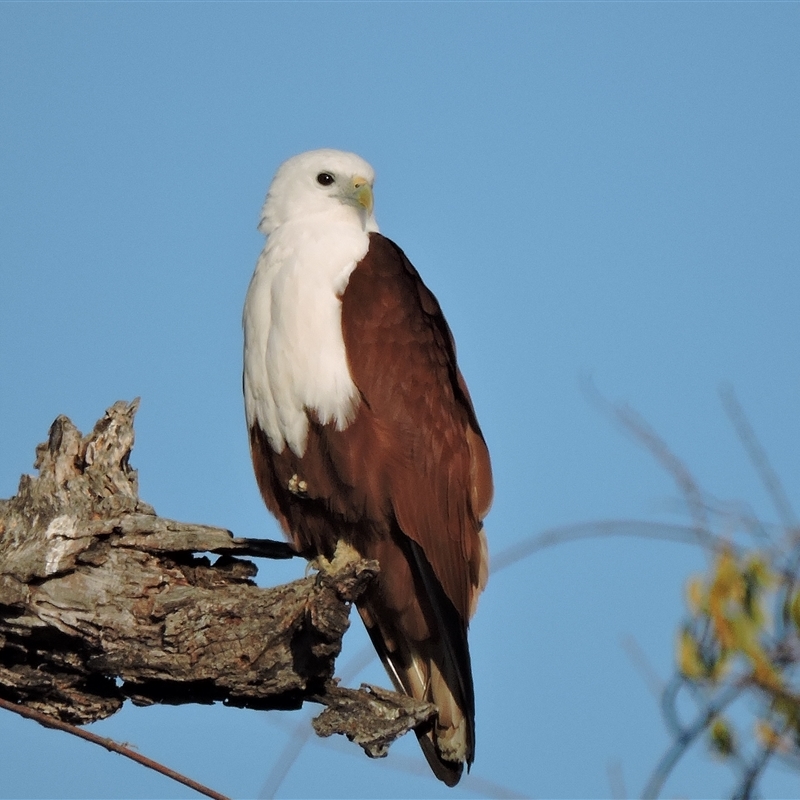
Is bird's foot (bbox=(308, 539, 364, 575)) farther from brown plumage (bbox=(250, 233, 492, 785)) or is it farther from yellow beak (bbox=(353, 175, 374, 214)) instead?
yellow beak (bbox=(353, 175, 374, 214))

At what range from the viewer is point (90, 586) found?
4.30m

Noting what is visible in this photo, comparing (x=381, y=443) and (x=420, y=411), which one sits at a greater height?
(x=420, y=411)

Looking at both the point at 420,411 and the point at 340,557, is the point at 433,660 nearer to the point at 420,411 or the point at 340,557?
the point at 340,557

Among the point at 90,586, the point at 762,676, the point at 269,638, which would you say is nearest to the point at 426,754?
the point at 269,638

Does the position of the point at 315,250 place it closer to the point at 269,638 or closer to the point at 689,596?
the point at 269,638

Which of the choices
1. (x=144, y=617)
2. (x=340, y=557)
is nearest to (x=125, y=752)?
(x=144, y=617)

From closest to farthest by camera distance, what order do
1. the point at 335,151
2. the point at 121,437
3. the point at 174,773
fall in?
1. the point at 174,773
2. the point at 121,437
3. the point at 335,151

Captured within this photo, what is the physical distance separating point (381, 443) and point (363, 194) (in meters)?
1.27

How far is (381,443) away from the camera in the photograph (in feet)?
15.6

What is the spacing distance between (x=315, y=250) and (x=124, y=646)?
172 cm

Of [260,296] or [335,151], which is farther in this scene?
[335,151]

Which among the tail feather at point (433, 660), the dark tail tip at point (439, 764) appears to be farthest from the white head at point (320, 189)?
the dark tail tip at point (439, 764)

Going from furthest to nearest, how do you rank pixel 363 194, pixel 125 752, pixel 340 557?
1. pixel 363 194
2. pixel 340 557
3. pixel 125 752

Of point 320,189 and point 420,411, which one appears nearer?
point 420,411
